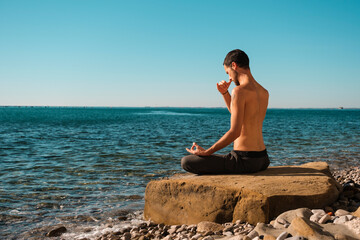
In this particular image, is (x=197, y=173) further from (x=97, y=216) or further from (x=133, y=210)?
(x=97, y=216)

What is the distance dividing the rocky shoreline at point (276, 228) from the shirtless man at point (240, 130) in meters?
1.02

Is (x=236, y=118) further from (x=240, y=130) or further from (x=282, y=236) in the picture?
(x=282, y=236)

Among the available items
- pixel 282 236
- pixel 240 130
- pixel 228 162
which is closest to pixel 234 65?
pixel 240 130

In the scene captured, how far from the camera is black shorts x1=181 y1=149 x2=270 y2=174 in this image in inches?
207

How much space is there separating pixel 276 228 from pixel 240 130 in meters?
1.60

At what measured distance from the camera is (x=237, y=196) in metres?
4.76

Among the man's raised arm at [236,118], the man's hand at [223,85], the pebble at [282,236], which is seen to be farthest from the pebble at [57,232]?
the pebble at [282,236]

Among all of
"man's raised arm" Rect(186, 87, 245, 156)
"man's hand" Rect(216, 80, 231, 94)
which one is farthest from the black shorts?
"man's hand" Rect(216, 80, 231, 94)

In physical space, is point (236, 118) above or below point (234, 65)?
below

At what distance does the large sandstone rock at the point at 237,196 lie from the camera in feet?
15.1

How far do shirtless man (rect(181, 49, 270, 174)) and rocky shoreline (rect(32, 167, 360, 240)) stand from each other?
1.02 m

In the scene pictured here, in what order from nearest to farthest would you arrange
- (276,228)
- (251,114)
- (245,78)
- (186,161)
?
1. (276,228)
2. (251,114)
3. (245,78)
4. (186,161)

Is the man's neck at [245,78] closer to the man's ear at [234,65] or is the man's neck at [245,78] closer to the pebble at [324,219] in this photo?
the man's ear at [234,65]

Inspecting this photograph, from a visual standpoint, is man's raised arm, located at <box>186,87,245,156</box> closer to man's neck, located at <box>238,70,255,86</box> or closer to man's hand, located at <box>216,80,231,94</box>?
man's neck, located at <box>238,70,255,86</box>
